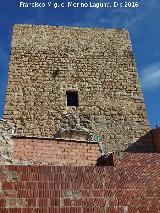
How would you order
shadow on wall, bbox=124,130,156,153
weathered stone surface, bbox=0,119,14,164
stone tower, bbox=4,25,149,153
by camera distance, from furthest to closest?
1. stone tower, bbox=4,25,149,153
2. shadow on wall, bbox=124,130,156,153
3. weathered stone surface, bbox=0,119,14,164

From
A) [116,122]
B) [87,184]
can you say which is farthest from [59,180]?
[116,122]

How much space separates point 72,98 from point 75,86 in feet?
1.49

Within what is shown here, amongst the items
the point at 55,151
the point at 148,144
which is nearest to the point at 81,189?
the point at 55,151

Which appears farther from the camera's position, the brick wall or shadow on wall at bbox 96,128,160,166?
shadow on wall at bbox 96,128,160,166

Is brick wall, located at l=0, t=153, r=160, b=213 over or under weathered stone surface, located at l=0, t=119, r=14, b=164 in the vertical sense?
under

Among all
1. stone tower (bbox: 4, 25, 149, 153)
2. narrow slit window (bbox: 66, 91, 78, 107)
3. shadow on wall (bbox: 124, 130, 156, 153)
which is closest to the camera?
shadow on wall (bbox: 124, 130, 156, 153)

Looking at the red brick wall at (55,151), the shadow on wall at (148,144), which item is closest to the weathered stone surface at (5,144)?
the red brick wall at (55,151)

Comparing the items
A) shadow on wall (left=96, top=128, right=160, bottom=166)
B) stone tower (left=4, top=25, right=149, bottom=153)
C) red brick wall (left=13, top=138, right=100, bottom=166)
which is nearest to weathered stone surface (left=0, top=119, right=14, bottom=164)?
red brick wall (left=13, top=138, right=100, bottom=166)

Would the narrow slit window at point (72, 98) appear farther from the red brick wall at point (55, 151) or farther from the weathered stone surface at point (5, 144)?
the weathered stone surface at point (5, 144)

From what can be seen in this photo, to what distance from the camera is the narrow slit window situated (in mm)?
11344

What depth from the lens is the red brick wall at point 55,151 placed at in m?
6.89

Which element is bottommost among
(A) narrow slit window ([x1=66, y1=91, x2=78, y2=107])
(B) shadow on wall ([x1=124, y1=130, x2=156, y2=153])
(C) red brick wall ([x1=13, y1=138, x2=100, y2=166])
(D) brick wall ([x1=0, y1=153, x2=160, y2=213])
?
(D) brick wall ([x1=0, y1=153, x2=160, y2=213])

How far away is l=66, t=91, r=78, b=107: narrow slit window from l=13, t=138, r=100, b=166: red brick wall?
4022 mm

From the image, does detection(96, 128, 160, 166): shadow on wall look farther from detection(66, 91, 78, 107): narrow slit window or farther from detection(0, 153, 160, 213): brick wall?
detection(0, 153, 160, 213): brick wall
